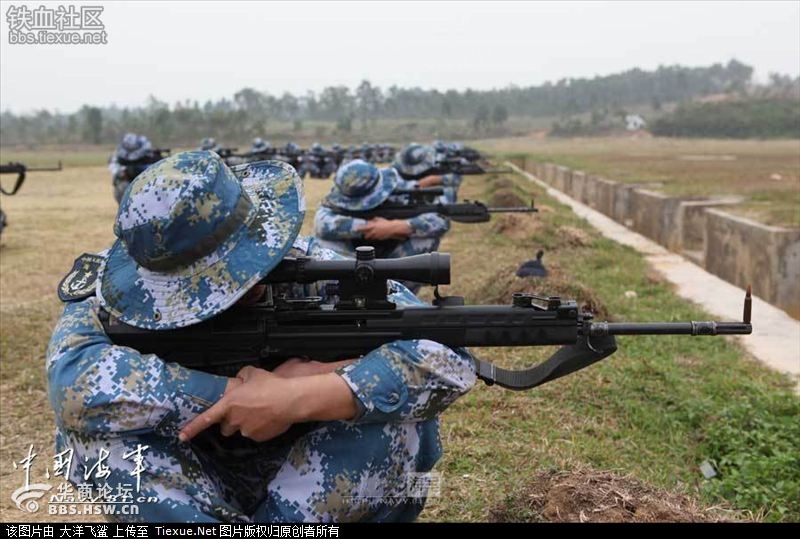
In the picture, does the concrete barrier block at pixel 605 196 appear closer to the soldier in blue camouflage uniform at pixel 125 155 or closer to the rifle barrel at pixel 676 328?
the soldier in blue camouflage uniform at pixel 125 155

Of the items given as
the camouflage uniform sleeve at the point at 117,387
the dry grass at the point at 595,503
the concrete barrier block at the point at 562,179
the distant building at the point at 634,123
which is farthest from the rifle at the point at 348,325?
the distant building at the point at 634,123

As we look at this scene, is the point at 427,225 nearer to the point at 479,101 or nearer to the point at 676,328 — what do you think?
the point at 676,328

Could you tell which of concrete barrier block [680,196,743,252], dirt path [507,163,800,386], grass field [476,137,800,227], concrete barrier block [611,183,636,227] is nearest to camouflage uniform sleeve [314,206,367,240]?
dirt path [507,163,800,386]

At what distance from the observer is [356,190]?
613cm

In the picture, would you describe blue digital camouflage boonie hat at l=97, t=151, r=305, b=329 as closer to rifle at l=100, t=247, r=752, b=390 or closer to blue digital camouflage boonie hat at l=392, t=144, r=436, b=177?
rifle at l=100, t=247, r=752, b=390

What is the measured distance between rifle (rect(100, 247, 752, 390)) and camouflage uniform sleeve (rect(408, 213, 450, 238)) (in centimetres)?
401

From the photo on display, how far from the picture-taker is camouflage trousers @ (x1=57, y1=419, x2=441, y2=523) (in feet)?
7.19

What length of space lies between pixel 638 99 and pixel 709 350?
111559 millimetres

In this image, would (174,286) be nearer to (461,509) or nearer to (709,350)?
(461,509)

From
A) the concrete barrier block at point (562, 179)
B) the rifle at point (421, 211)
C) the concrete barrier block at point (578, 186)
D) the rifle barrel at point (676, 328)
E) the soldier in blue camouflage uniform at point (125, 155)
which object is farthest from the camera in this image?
the concrete barrier block at point (562, 179)

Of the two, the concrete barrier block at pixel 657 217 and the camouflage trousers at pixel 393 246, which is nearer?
the camouflage trousers at pixel 393 246

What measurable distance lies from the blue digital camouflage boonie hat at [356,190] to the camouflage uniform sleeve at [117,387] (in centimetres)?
397

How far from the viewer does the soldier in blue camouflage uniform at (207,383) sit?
2.09 metres
